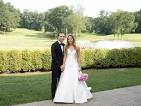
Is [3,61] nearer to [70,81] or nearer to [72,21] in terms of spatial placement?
[70,81]

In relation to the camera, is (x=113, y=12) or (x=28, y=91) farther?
(x=113, y=12)

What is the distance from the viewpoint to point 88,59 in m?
21.5

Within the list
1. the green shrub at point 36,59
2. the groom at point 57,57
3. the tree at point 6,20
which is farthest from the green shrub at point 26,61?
the tree at point 6,20

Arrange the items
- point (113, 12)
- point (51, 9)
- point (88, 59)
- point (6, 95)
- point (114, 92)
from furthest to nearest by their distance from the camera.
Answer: point (51, 9)
point (113, 12)
point (88, 59)
point (114, 92)
point (6, 95)

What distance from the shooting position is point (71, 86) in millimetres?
9953

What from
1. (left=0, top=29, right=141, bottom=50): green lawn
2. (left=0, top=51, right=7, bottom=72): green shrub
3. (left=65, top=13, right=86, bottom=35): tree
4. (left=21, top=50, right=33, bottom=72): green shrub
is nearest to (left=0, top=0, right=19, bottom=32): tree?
(left=0, top=29, right=141, bottom=50): green lawn

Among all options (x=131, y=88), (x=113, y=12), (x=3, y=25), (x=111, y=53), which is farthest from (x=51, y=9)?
(x=131, y=88)

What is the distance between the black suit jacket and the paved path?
0.97 m

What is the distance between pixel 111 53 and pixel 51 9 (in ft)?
300

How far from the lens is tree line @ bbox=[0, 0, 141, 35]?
281 ft

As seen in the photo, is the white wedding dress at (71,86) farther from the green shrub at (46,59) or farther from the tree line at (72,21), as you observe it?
the tree line at (72,21)

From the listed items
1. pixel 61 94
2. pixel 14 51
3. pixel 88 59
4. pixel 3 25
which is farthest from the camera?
pixel 3 25

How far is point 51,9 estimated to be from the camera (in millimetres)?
112562

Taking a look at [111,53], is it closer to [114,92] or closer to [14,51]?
[14,51]
